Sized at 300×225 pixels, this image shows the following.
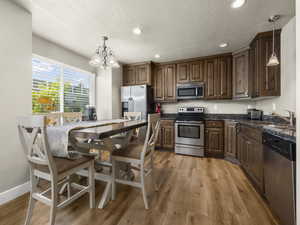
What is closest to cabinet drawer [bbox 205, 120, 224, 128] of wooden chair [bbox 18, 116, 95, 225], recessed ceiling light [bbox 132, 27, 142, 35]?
recessed ceiling light [bbox 132, 27, 142, 35]

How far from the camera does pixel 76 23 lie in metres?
2.12

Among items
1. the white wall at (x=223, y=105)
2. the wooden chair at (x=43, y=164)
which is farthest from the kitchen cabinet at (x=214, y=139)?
the wooden chair at (x=43, y=164)

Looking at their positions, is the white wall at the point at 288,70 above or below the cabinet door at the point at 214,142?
above

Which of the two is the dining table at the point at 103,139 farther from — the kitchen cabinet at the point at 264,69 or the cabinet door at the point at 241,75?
the cabinet door at the point at 241,75

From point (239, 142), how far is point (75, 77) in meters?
3.91

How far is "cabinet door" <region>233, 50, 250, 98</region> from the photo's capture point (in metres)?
2.84

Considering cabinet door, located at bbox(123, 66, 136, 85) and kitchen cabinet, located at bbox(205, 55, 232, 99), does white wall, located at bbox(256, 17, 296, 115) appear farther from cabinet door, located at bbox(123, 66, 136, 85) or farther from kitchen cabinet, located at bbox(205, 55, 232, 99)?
cabinet door, located at bbox(123, 66, 136, 85)

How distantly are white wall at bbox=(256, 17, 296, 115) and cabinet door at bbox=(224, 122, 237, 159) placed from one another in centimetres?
81

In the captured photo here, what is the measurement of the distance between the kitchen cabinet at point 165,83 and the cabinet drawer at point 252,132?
6.25 ft

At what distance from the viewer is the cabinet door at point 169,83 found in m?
3.84

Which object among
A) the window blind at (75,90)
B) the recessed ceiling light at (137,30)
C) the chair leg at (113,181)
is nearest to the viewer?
the chair leg at (113,181)

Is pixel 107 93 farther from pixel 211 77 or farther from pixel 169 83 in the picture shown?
pixel 211 77

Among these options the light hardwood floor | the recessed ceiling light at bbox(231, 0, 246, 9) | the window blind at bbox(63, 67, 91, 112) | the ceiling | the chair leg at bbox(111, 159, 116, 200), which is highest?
the ceiling

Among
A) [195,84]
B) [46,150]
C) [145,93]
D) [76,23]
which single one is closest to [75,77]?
[76,23]
